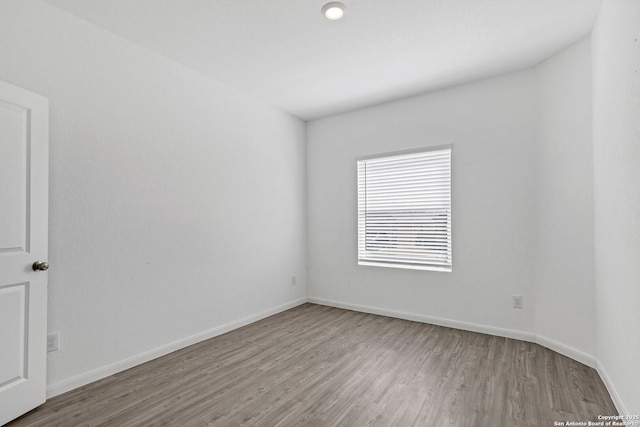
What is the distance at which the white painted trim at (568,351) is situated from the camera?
2730 millimetres

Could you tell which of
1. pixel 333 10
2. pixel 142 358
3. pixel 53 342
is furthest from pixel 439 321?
pixel 53 342

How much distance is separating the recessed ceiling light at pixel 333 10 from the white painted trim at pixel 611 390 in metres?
3.24

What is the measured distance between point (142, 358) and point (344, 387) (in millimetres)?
1830

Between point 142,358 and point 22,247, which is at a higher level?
point 22,247

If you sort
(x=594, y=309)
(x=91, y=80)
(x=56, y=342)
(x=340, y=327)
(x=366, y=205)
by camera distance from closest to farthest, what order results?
(x=56, y=342)
(x=91, y=80)
(x=594, y=309)
(x=340, y=327)
(x=366, y=205)

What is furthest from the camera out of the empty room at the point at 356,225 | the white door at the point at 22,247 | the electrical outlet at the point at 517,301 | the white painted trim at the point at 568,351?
the electrical outlet at the point at 517,301

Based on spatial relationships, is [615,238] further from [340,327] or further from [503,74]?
[340,327]

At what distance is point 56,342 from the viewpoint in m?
2.35

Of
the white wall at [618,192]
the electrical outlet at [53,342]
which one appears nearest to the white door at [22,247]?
the electrical outlet at [53,342]

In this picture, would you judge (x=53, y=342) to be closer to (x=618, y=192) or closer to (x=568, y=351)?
(x=618, y=192)

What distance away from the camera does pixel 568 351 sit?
2.93 meters

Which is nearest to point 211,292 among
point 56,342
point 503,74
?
point 56,342

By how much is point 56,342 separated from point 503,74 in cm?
474

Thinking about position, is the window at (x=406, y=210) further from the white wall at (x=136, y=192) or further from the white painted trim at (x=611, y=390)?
the white painted trim at (x=611, y=390)
